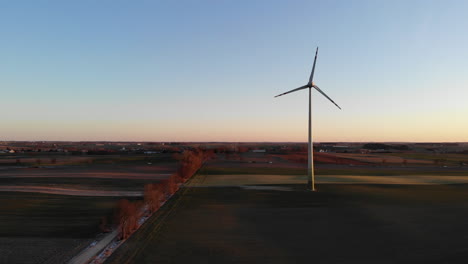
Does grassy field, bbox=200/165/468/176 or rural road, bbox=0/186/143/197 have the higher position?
rural road, bbox=0/186/143/197

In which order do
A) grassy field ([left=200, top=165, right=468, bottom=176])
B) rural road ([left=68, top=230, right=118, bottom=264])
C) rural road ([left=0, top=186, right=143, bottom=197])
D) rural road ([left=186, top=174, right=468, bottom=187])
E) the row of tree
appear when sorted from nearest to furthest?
rural road ([left=68, top=230, right=118, bottom=264])
the row of tree
rural road ([left=0, top=186, right=143, bottom=197])
rural road ([left=186, top=174, right=468, bottom=187])
grassy field ([left=200, top=165, right=468, bottom=176])

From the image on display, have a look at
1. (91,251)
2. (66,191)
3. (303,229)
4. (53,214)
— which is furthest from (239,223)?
(66,191)

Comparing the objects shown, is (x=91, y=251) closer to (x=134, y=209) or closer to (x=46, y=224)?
(x=134, y=209)

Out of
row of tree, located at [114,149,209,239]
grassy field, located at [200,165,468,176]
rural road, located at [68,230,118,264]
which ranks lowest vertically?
grassy field, located at [200,165,468,176]

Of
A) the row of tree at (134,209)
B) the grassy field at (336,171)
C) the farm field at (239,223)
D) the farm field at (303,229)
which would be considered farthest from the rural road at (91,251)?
the grassy field at (336,171)

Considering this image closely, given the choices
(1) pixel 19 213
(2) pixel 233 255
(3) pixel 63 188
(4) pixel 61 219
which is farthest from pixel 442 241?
(3) pixel 63 188

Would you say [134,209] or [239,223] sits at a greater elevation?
[134,209]

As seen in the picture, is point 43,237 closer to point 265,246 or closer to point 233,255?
point 233,255

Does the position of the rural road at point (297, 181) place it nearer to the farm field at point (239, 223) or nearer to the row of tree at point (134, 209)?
the row of tree at point (134, 209)

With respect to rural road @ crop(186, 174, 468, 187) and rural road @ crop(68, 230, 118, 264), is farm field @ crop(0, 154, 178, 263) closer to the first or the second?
rural road @ crop(68, 230, 118, 264)

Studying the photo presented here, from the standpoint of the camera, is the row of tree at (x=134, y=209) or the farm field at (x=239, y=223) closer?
the farm field at (x=239, y=223)

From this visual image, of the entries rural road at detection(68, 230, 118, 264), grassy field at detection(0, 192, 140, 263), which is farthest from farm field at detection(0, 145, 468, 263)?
rural road at detection(68, 230, 118, 264)
